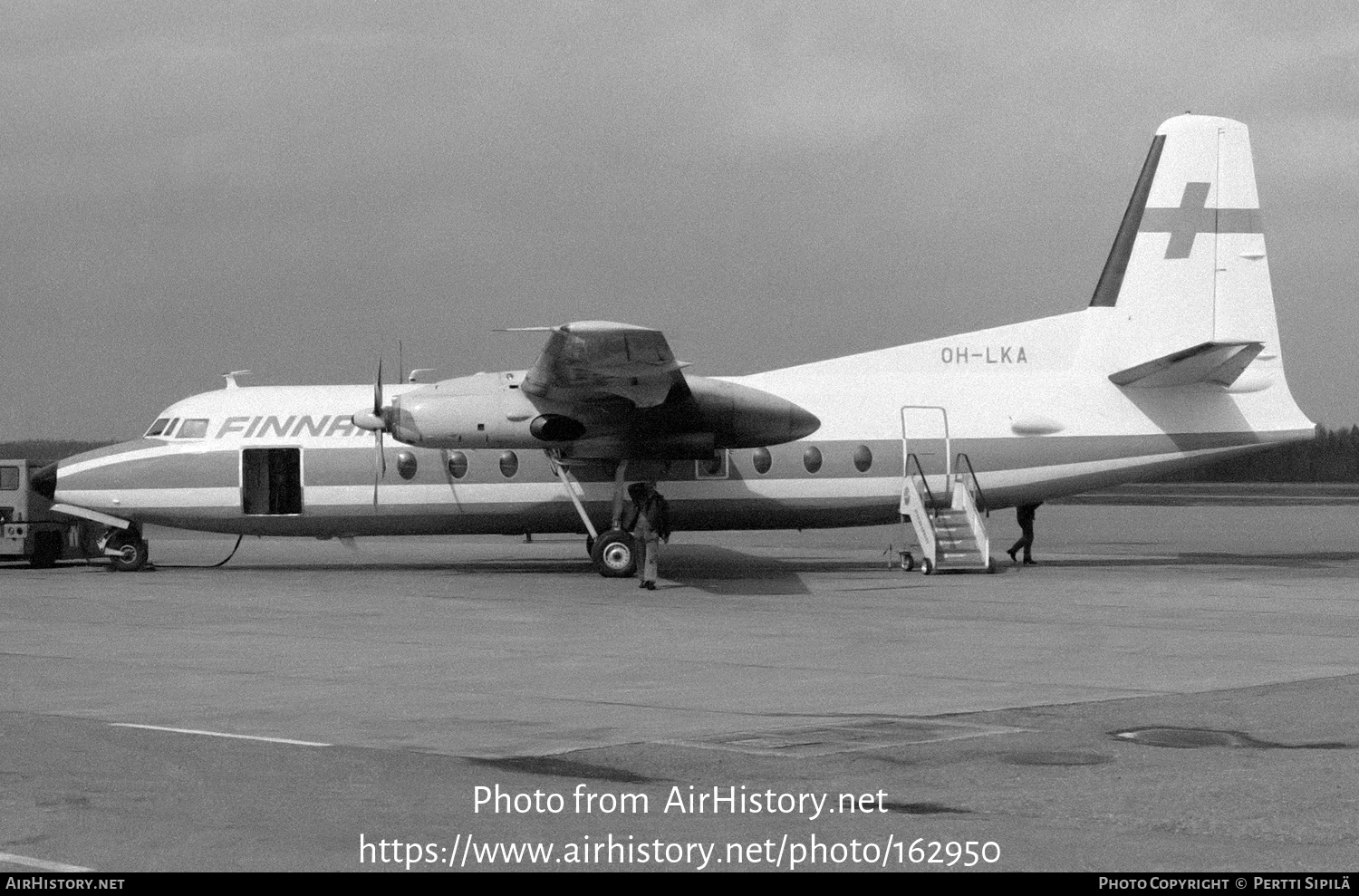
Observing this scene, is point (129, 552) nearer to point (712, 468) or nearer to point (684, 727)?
Result: point (712, 468)

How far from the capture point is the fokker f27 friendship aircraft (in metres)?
26.0

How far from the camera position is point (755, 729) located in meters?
10.7

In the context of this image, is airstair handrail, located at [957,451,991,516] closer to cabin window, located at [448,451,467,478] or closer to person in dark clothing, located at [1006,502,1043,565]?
person in dark clothing, located at [1006,502,1043,565]

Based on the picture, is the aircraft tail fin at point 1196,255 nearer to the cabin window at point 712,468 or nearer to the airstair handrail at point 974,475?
the airstair handrail at point 974,475

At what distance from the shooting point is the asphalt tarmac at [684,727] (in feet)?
23.4

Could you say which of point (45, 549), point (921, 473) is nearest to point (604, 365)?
point (921, 473)

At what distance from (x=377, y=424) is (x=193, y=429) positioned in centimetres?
393

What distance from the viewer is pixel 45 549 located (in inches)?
1179

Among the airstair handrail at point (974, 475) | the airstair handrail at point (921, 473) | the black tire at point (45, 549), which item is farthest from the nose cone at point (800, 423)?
the black tire at point (45, 549)

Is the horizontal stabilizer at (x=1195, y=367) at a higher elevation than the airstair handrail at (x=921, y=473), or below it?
A: higher

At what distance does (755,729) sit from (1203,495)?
69.2m

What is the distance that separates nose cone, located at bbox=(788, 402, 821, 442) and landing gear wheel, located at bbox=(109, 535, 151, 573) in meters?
11.7

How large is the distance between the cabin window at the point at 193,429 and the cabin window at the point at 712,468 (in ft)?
27.6
